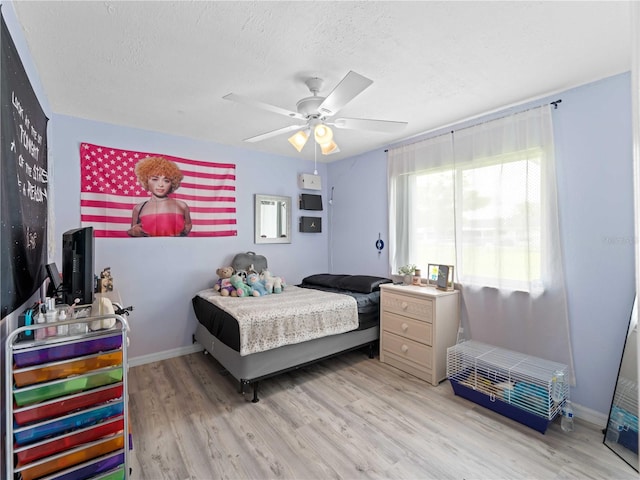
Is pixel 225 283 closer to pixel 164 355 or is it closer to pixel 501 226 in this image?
pixel 164 355

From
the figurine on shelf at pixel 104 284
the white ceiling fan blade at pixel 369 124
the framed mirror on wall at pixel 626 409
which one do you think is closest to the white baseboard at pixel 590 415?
the framed mirror on wall at pixel 626 409

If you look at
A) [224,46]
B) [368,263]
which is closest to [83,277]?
[224,46]

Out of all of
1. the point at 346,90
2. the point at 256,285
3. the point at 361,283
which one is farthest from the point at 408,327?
the point at 346,90

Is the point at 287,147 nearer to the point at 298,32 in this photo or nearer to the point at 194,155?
the point at 194,155

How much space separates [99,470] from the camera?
1.38 metres

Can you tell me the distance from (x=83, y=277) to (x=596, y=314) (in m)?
3.33

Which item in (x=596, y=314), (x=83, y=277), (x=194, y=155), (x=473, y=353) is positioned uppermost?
(x=194, y=155)

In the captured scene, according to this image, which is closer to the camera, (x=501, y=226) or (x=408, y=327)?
(x=501, y=226)

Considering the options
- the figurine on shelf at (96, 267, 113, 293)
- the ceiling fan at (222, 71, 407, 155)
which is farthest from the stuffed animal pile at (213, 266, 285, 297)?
the ceiling fan at (222, 71, 407, 155)

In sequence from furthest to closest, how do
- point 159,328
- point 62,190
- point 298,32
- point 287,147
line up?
point 287,147, point 159,328, point 62,190, point 298,32

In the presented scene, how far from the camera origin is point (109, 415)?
4.55ft

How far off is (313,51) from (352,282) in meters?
2.43

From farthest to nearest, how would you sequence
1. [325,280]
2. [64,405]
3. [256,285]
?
1. [325,280]
2. [256,285]
3. [64,405]

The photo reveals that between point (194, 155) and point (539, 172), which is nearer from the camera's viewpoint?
point (539, 172)
